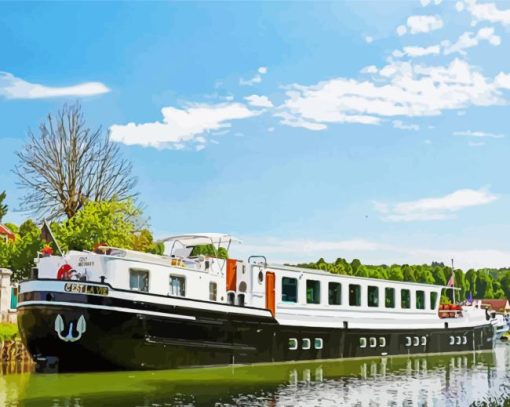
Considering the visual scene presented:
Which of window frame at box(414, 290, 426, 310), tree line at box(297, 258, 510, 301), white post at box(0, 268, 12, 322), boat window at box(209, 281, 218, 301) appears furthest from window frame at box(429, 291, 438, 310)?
tree line at box(297, 258, 510, 301)

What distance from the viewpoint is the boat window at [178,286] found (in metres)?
24.7

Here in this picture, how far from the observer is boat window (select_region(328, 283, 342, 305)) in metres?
31.2

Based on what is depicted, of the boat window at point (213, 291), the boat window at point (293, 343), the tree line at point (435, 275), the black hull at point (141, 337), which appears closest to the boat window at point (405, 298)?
the boat window at point (293, 343)

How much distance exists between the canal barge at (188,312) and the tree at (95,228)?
12.5 meters

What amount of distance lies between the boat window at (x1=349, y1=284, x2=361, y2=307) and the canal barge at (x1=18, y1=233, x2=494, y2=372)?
2.1 inches

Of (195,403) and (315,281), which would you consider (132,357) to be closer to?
(195,403)

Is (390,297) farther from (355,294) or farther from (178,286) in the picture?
(178,286)

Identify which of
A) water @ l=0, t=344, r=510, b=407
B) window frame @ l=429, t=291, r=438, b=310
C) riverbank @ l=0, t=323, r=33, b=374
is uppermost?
window frame @ l=429, t=291, r=438, b=310

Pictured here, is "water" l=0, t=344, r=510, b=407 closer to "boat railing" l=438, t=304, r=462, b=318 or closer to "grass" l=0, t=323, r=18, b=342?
"grass" l=0, t=323, r=18, b=342

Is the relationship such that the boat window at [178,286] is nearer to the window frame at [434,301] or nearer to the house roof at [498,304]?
the window frame at [434,301]

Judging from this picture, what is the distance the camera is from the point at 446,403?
19812 millimetres

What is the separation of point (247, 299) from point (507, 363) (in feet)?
46.8


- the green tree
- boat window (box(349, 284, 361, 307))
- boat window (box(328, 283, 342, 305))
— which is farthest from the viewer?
the green tree

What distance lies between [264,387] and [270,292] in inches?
272
